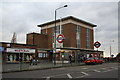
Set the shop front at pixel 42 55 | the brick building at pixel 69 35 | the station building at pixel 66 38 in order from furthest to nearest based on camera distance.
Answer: the brick building at pixel 69 35 → the shop front at pixel 42 55 → the station building at pixel 66 38

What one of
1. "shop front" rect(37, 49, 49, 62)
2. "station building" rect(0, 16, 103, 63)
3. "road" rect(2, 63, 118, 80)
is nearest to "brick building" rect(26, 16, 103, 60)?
"station building" rect(0, 16, 103, 63)

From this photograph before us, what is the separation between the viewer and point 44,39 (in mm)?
61969

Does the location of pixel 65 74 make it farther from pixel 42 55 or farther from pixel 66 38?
pixel 66 38

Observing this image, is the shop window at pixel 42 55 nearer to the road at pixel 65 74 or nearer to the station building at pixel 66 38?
the station building at pixel 66 38

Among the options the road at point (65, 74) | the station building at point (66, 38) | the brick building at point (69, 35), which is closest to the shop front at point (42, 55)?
the station building at point (66, 38)

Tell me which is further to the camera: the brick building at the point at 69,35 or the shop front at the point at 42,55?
the brick building at the point at 69,35

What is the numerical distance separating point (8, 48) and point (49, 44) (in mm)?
26828

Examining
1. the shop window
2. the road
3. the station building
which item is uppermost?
the station building

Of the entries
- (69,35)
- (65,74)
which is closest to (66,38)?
(69,35)

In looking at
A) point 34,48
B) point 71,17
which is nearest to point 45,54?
point 34,48

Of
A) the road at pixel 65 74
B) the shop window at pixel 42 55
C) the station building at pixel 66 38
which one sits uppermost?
the station building at pixel 66 38

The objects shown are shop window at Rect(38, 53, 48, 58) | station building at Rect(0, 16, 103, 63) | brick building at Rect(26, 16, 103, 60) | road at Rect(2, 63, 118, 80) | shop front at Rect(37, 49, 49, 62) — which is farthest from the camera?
brick building at Rect(26, 16, 103, 60)

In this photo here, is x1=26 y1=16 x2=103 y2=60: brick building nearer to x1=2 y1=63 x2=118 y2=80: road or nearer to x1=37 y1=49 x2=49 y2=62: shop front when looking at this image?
x1=37 y1=49 x2=49 y2=62: shop front

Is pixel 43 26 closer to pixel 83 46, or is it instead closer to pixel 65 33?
pixel 65 33
